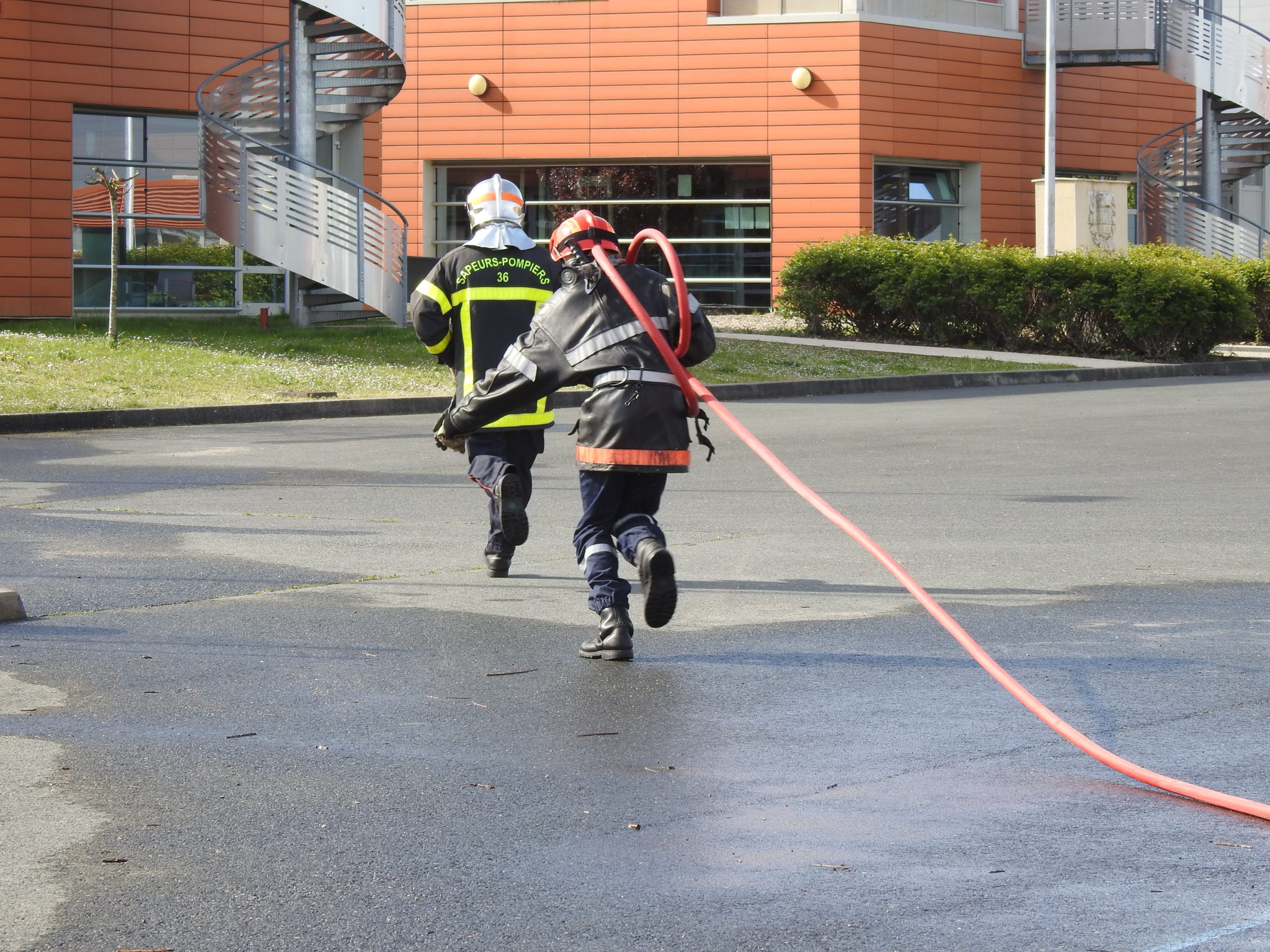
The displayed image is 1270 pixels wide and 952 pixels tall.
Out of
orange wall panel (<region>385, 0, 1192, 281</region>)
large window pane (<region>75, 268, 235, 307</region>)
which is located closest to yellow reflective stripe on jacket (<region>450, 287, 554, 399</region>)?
large window pane (<region>75, 268, 235, 307</region>)

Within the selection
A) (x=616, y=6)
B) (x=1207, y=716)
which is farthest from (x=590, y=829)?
(x=616, y=6)

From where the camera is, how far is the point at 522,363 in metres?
6.61

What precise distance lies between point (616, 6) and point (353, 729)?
33.0 metres

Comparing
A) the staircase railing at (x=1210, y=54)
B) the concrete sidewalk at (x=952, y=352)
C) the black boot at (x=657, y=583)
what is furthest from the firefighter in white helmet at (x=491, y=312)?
the staircase railing at (x=1210, y=54)

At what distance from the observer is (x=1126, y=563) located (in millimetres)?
8797

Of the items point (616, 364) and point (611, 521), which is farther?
point (611, 521)

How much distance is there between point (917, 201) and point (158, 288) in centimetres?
1577

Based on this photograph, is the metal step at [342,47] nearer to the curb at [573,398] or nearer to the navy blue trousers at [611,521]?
the curb at [573,398]

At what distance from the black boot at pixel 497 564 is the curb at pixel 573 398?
787 cm

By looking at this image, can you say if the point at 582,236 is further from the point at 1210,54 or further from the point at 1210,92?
the point at 1210,92

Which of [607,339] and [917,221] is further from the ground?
[917,221]

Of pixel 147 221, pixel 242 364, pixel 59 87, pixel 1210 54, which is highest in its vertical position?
pixel 1210 54

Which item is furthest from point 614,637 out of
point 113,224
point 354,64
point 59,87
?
point 59,87

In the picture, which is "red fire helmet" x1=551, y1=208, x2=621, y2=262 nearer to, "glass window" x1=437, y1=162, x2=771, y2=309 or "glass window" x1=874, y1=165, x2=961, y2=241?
"glass window" x1=437, y1=162, x2=771, y2=309
